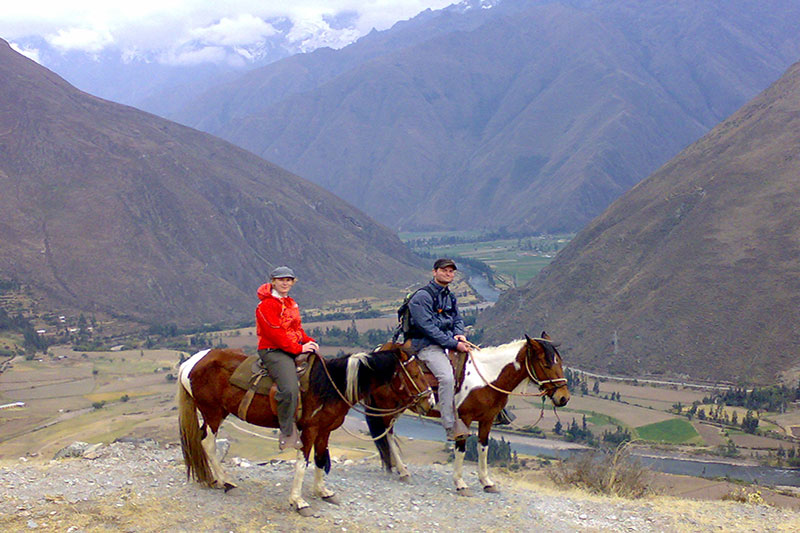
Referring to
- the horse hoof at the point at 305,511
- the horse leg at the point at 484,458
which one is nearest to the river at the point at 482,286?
the horse leg at the point at 484,458

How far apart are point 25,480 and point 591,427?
145 ft

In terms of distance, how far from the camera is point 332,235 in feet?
445

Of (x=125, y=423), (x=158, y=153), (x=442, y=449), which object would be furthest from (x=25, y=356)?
(x=158, y=153)

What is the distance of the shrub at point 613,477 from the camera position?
513 inches

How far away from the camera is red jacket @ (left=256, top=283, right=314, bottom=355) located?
1056cm

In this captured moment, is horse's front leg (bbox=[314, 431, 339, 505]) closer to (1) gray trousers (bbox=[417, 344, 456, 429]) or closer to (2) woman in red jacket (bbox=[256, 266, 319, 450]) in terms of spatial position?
(2) woman in red jacket (bbox=[256, 266, 319, 450])

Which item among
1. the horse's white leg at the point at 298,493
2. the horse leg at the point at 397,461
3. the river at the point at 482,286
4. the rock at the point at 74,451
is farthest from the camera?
the river at the point at 482,286

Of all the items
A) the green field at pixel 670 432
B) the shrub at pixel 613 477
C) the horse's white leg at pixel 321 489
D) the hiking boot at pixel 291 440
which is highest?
the hiking boot at pixel 291 440

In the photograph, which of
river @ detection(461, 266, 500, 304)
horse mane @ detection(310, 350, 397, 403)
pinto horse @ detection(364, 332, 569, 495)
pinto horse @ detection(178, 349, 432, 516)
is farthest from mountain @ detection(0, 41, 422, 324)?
horse mane @ detection(310, 350, 397, 403)

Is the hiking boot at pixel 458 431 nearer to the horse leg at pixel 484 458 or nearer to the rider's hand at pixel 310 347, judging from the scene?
the horse leg at pixel 484 458

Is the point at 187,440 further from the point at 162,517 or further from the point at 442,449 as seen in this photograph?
the point at 442,449

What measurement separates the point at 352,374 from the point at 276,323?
1533 millimetres

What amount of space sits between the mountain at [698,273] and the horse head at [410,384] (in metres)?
51.1

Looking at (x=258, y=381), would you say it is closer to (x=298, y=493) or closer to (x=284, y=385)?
(x=284, y=385)
